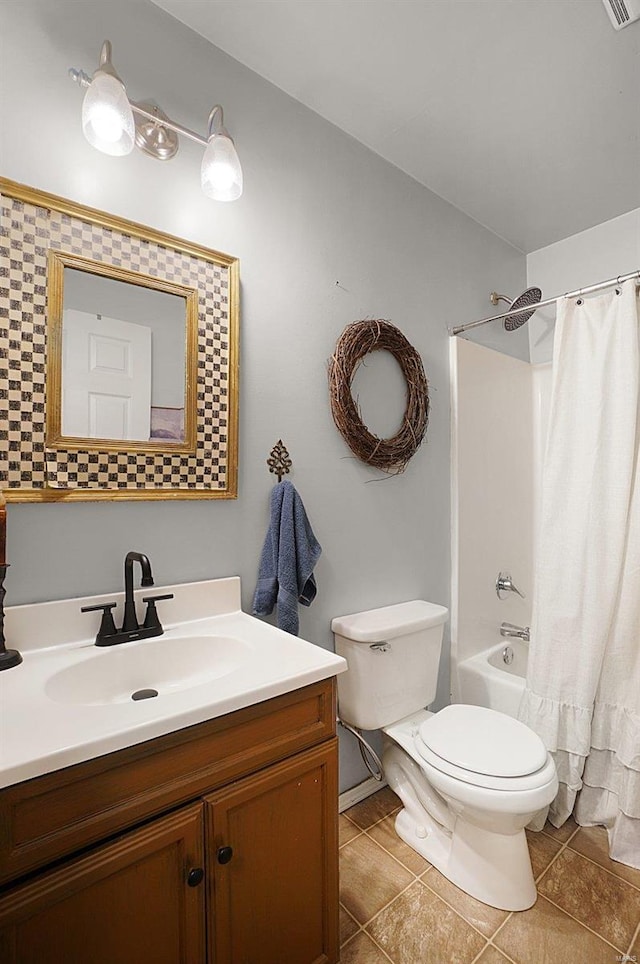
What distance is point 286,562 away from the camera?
156 cm

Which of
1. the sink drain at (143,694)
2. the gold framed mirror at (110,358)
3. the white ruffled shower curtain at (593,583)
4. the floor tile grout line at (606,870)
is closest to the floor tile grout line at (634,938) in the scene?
the floor tile grout line at (606,870)

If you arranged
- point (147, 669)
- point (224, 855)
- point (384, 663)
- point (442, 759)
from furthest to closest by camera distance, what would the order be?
1. point (384, 663)
2. point (442, 759)
3. point (147, 669)
4. point (224, 855)

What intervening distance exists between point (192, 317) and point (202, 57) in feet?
2.65

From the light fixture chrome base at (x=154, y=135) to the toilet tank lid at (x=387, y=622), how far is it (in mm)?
1579

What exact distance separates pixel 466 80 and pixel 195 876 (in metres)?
2.33

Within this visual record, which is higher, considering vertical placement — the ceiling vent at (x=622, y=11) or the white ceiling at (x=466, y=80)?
the white ceiling at (x=466, y=80)

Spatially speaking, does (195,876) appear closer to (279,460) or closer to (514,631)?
(279,460)

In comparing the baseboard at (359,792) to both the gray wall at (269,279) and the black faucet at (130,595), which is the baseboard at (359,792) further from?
the black faucet at (130,595)

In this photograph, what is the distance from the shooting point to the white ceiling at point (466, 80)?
1431 millimetres

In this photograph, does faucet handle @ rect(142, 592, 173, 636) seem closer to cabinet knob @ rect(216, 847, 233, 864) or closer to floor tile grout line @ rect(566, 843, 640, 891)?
cabinet knob @ rect(216, 847, 233, 864)

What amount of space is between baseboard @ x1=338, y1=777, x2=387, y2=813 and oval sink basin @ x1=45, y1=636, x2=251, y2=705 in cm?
97

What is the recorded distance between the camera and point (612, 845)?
171 cm

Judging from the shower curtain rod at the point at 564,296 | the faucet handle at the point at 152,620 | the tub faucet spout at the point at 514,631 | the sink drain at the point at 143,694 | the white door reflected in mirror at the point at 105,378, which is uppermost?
the shower curtain rod at the point at 564,296

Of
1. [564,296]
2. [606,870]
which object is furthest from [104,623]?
[564,296]
